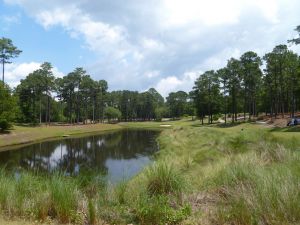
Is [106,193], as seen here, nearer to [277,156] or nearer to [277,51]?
[277,156]

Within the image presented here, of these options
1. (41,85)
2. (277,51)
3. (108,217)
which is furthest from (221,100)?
(108,217)

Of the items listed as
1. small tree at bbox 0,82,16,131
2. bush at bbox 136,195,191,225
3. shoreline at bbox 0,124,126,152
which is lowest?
shoreline at bbox 0,124,126,152

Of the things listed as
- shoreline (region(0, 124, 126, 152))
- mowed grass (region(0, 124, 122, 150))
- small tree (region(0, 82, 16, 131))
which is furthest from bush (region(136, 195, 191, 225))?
small tree (region(0, 82, 16, 131))

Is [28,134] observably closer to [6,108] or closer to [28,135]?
[28,135]

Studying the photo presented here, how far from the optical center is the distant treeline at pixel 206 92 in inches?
2627

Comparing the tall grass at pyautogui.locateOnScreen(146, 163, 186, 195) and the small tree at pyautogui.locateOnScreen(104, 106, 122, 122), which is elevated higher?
the small tree at pyautogui.locateOnScreen(104, 106, 122, 122)

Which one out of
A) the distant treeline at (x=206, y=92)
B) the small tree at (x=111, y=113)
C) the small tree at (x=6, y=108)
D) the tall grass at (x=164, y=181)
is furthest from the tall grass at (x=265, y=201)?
the small tree at (x=111, y=113)

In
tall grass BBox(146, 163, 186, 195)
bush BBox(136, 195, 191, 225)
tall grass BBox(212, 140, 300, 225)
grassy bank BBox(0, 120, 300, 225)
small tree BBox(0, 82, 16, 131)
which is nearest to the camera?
tall grass BBox(212, 140, 300, 225)

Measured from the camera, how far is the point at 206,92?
306 ft

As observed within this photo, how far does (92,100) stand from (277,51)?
76.5m

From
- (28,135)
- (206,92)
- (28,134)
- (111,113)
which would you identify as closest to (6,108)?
(28,134)

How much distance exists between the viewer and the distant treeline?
2627 inches

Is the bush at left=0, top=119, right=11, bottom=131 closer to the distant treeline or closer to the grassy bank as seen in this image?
the distant treeline

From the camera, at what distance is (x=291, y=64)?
2576 inches
